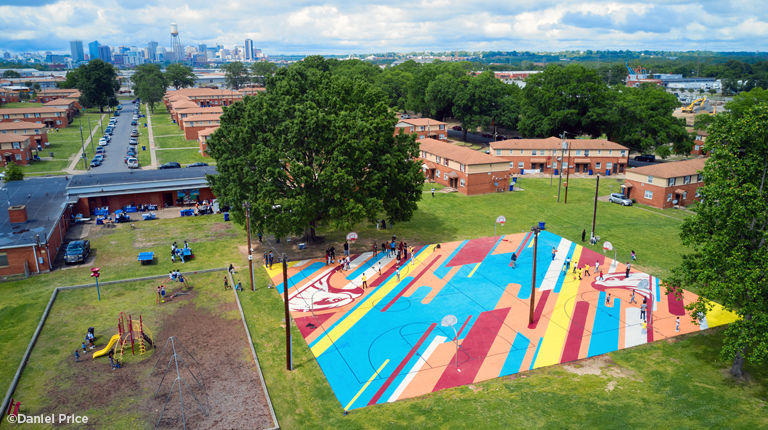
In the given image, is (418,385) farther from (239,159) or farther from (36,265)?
(36,265)

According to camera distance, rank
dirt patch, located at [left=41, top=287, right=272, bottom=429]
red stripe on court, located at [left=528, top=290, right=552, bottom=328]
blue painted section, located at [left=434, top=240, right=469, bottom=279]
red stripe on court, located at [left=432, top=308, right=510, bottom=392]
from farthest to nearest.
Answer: blue painted section, located at [left=434, top=240, right=469, bottom=279] → red stripe on court, located at [left=528, top=290, right=552, bottom=328] → red stripe on court, located at [left=432, top=308, right=510, bottom=392] → dirt patch, located at [left=41, top=287, right=272, bottom=429]

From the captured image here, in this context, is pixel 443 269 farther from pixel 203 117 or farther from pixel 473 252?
pixel 203 117

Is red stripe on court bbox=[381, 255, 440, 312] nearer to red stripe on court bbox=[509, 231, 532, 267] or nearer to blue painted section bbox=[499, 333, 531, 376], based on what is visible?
red stripe on court bbox=[509, 231, 532, 267]

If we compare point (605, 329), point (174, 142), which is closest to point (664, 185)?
point (605, 329)

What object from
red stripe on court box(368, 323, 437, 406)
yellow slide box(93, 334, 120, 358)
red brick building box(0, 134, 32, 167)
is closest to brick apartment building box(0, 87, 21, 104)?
red brick building box(0, 134, 32, 167)

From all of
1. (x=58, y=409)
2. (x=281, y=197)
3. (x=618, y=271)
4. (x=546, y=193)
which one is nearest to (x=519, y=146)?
(x=546, y=193)

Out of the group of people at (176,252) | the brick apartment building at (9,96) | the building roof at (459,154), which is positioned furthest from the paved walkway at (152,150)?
the brick apartment building at (9,96)

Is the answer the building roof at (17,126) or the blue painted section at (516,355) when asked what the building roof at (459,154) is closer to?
the blue painted section at (516,355)
